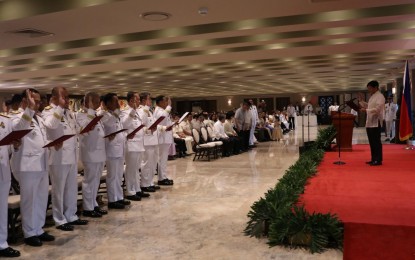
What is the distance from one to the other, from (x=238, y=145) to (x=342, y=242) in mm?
8462

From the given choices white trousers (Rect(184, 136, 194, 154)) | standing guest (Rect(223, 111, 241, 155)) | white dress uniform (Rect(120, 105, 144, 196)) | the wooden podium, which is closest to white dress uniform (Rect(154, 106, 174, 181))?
white dress uniform (Rect(120, 105, 144, 196))

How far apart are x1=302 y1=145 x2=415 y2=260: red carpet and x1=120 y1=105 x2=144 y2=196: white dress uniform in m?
2.52

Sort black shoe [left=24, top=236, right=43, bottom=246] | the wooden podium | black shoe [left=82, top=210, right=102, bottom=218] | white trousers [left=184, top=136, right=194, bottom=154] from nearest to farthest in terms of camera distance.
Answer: black shoe [left=24, top=236, right=43, bottom=246] < black shoe [left=82, top=210, right=102, bottom=218] < the wooden podium < white trousers [left=184, top=136, right=194, bottom=154]

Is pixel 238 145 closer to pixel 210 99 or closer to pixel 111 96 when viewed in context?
pixel 111 96

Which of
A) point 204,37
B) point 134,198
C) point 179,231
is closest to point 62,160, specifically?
point 179,231

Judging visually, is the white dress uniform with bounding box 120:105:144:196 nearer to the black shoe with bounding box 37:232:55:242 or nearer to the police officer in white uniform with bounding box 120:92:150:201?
the police officer in white uniform with bounding box 120:92:150:201

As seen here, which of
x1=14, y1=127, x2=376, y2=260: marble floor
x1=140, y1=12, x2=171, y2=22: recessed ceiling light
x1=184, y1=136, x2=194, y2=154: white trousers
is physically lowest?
x1=14, y1=127, x2=376, y2=260: marble floor

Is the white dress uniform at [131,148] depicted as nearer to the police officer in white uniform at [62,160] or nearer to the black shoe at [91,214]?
the black shoe at [91,214]

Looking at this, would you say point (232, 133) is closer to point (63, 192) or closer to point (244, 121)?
point (244, 121)

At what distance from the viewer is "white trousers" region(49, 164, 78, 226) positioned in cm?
435

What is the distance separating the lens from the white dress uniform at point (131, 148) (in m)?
5.75

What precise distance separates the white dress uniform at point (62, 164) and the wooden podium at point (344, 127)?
19.9ft

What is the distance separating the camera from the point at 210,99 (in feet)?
123

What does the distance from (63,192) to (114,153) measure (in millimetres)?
971
